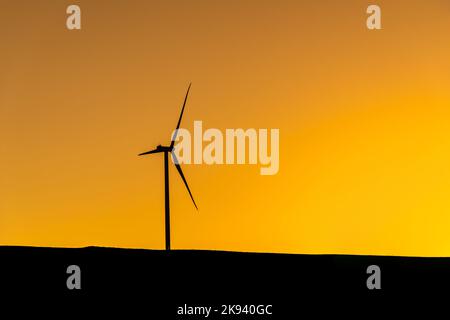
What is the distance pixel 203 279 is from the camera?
43.4 m

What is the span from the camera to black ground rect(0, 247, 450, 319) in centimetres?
4291

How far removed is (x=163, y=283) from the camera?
141 ft

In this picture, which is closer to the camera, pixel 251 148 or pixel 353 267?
pixel 353 267

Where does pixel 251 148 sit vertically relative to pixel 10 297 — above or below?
above

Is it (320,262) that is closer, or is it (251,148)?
(320,262)

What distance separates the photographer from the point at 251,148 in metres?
47.2

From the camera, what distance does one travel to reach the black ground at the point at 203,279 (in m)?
42.9
